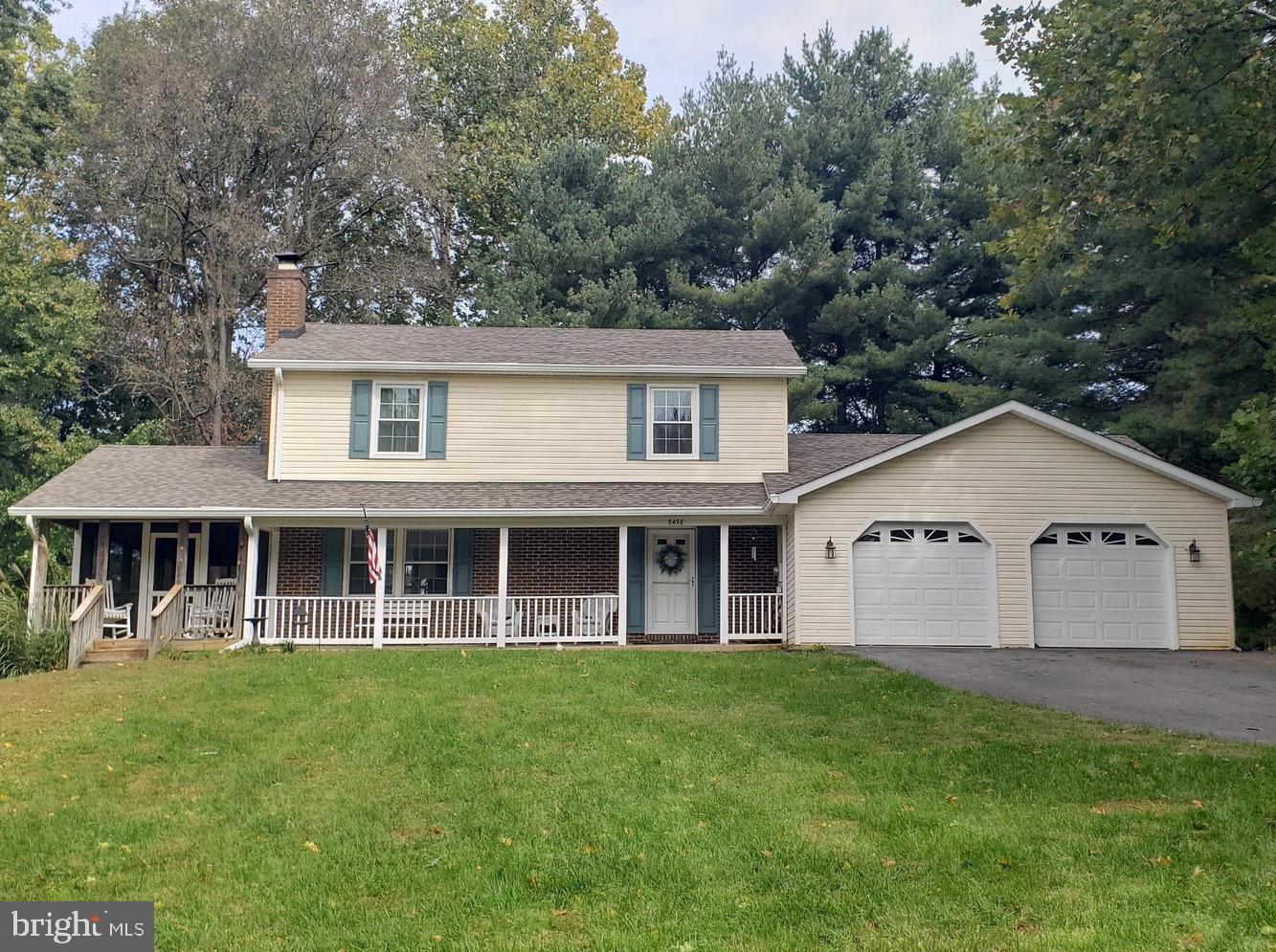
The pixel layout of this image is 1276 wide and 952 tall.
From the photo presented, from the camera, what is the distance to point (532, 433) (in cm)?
1827

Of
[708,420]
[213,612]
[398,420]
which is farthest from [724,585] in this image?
[213,612]

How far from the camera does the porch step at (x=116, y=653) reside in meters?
15.0

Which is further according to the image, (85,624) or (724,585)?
(724,585)

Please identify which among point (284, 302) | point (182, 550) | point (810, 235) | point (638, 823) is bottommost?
point (638, 823)

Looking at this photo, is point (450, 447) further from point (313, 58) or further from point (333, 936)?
point (313, 58)

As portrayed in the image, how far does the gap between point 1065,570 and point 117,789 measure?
1328cm

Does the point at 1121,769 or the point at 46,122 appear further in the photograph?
the point at 46,122

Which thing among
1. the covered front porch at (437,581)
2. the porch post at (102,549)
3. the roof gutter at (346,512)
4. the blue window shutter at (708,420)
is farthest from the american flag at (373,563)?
the blue window shutter at (708,420)

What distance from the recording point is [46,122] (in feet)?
96.3

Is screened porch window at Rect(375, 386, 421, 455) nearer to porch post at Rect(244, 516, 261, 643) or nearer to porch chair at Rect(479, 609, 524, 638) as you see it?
porch post at Rect(244, 516, 261, 643)

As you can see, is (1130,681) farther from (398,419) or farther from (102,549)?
(102,549)

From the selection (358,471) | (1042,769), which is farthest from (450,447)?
(1042,769)

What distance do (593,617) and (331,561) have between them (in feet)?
14.6

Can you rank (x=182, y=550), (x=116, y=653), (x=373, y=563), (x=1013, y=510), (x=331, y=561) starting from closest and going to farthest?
(x=116, y=653) → (x=373, y=563) → (x=1013, y=510) → (x=182, y=550) → (x=331, y=561)
